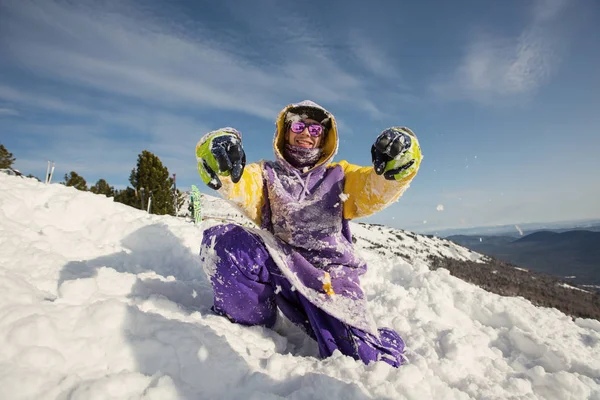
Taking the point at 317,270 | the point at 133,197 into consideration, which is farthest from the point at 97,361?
the point at 133,197

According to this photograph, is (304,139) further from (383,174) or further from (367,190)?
(383,174)

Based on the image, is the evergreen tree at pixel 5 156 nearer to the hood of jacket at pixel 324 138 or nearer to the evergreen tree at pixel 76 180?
the evergreen tree at pixel 76 180

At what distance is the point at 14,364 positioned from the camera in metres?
1.40

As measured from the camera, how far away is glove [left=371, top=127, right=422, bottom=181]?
2.01 m

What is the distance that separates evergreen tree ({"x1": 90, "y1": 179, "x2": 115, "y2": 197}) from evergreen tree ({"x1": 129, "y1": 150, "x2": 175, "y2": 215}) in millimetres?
9079

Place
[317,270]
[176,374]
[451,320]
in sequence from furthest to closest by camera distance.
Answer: [451,320]
[317,270]
[176,374]

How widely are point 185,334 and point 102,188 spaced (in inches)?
1977

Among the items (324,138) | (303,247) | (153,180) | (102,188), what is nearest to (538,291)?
(153,180)

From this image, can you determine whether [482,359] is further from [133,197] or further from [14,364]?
[133,197]

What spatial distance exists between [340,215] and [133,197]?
3669cm

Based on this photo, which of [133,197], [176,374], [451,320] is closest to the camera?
[176,374]

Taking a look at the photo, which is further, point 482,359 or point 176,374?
point 482,359

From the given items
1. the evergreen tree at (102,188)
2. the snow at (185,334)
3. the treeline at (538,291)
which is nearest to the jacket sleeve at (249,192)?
the snow at (185,334)

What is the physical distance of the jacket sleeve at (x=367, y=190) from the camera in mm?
2383
